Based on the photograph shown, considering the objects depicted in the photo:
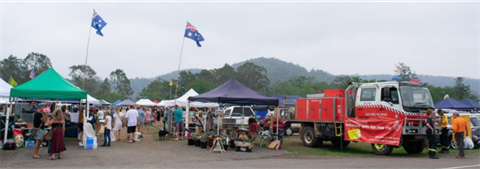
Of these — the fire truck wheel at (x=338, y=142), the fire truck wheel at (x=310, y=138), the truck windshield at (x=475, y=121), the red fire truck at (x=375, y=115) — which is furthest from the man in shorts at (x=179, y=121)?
the truck windshield at (x=475, y=121)

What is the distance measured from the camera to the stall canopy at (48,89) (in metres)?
14.3

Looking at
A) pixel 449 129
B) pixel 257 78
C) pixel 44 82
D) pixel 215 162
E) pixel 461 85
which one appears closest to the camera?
pixel 215 162

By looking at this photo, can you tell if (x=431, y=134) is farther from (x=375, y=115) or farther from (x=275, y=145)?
(x=275, y=145)

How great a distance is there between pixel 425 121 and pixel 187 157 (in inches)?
322

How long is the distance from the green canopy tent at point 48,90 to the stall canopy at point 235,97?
5005 millimetres

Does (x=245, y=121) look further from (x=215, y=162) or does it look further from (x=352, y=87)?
(x=215, y=162)

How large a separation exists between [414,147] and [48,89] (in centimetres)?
1395

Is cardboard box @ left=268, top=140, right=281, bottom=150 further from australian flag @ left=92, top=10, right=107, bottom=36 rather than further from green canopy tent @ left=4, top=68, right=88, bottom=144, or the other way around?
australian flag @ left=92, top=10, right=107, bottom=36

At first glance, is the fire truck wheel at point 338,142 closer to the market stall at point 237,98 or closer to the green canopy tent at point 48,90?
the market stall at point 237,98

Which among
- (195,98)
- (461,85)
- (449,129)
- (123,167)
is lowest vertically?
(123,167)

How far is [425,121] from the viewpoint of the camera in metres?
A: 13.6

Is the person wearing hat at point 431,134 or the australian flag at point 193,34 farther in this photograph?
the australian flag at point 193,34

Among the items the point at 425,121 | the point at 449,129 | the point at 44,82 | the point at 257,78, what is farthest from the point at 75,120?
the point at 257,78

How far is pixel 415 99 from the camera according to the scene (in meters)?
13.8
